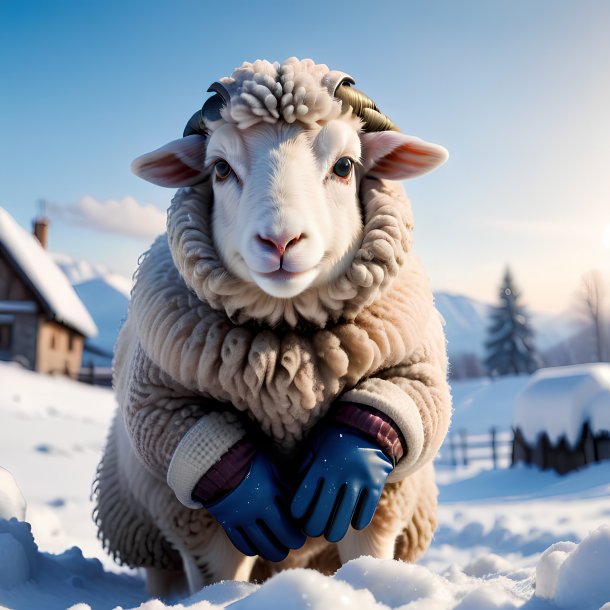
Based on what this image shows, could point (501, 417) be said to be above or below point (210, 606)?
below

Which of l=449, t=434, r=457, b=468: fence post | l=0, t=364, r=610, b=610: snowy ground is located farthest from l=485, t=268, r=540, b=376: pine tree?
l=0, t=364, r=610, b=610: snowy ground

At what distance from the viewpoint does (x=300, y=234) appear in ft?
6.12

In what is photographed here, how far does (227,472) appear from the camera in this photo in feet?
6.78

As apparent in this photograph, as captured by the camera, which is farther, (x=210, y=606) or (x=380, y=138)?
(x=380, y=138)

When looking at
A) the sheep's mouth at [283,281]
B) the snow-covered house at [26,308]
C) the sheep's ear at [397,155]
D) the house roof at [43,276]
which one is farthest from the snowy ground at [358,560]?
the house roof at [43,276]

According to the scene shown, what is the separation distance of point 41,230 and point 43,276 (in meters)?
3.99

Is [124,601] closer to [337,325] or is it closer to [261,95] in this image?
[337,325]

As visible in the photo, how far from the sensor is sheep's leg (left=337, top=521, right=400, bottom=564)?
2.32 meters

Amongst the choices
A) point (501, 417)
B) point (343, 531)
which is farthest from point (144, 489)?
point (501, 417)

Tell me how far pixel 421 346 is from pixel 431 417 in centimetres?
26

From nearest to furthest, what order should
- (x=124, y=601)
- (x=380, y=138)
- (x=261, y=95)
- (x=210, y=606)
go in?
1. (x=210, y=606)
2. (x=261, y=95)
3. (x=380, y=138)
4. (x=124, y=601)

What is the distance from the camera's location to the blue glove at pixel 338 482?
2.05m

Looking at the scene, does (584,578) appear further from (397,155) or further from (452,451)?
(452,451)

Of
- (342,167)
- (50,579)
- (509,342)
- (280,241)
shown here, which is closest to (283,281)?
(280,241)
